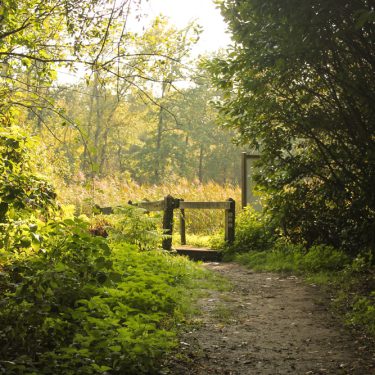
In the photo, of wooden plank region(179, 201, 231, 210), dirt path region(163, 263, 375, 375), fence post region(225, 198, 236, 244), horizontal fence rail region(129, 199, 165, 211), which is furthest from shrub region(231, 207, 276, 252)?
dirt path region(163, 263, 375, 375)

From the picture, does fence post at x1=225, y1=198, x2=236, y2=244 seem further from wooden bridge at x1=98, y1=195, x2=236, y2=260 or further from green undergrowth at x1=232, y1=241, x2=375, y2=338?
green undergrowth at x1=232, y1=241, x2=375, y2=338

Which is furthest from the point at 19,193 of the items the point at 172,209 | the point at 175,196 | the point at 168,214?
the point at 175,196

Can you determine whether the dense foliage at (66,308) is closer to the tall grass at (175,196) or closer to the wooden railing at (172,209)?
the wooden railing at (172,209)

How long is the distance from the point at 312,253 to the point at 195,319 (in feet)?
14.0

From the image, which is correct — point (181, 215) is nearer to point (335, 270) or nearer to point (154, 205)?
point (154, 205)

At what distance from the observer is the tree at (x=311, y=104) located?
689 centimetres

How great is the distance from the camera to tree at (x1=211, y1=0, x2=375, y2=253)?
689 centimetres

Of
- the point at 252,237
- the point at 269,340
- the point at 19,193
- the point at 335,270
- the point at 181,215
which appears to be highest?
the point at 19,193

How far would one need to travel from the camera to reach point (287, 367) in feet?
16.1

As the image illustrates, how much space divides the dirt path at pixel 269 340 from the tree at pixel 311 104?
6.55ft

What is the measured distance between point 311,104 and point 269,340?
474cm

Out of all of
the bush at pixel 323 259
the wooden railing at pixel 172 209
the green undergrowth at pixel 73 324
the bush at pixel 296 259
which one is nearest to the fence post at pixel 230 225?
the wooden railing at pixel 172 209

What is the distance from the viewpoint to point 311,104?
9117 mm

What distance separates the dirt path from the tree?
2.00 m
